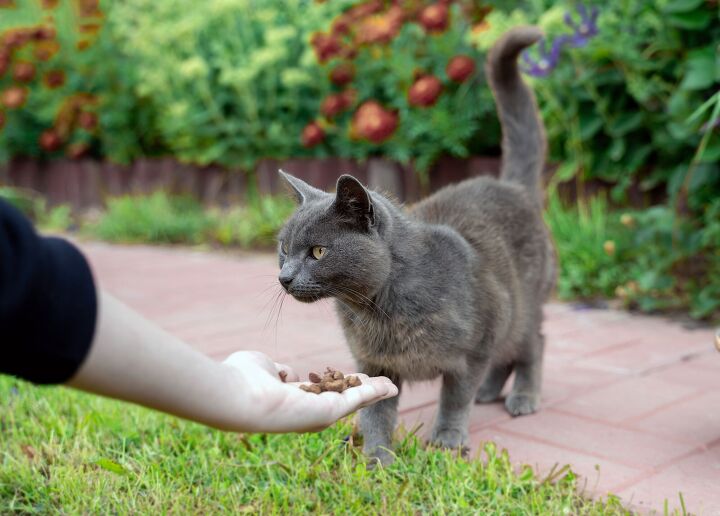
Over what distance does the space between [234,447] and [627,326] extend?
220 centimetres

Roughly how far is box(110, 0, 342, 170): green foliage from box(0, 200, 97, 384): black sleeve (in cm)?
537

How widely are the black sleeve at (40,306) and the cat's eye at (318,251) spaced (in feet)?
3.39

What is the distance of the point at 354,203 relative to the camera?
6.91ft

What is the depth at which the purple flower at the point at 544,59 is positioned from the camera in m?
4.21

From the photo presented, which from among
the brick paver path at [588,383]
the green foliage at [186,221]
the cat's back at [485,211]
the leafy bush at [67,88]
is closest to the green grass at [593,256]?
the brick paver path at [588,383]

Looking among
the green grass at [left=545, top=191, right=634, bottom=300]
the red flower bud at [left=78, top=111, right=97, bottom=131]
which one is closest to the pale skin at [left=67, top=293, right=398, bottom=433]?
the green grass at [left=545, top=191, right=634, bottom=300]

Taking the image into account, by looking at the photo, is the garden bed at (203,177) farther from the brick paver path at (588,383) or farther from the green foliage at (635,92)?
the brick paver path at (588,383)

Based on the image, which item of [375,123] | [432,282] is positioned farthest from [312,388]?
[375,123]

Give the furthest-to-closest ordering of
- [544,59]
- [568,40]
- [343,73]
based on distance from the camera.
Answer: [343,73] < [544,59] < [568,40]

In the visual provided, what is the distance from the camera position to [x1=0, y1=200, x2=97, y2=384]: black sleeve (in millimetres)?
1042

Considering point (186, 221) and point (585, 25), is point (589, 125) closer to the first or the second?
point (585, 25)

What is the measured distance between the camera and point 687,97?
3.82m

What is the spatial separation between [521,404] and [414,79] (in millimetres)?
3371

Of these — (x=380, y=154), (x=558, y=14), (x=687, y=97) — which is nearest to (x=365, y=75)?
(x=380, y=154)
